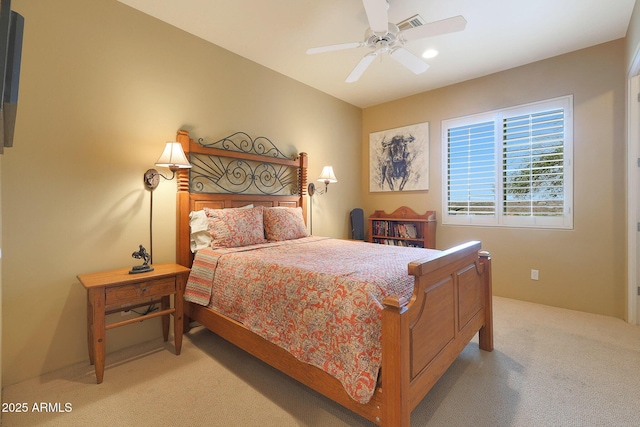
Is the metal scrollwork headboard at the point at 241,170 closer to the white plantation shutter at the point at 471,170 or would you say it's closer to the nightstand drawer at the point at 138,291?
the nightstand drawer at the point at 138,291

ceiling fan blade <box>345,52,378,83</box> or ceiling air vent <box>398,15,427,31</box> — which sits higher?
ceiling air vent <box>398,15,427,31</box>

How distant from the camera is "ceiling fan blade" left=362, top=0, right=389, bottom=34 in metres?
1.81

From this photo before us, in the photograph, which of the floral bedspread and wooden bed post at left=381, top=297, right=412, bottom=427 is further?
the floral bedspread

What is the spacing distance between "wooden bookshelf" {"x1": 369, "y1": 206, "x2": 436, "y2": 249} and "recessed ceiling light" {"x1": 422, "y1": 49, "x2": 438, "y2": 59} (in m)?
1.98

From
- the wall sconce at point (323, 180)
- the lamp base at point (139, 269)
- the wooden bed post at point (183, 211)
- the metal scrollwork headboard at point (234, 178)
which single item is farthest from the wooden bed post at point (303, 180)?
the lamp base at point (139, 269)

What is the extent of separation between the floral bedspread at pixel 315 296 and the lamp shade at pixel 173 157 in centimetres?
78

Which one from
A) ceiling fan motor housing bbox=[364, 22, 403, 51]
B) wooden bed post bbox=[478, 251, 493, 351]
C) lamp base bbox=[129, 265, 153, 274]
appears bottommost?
wooden bed post bbox=[478, 251, 493, 351]

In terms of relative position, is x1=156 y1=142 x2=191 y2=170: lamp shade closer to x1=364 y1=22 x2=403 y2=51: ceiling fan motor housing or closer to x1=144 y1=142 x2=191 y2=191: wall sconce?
x1=144 y1=142 x2=191 y2=191: wall sconce

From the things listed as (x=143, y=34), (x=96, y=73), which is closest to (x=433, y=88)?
(x=143, y=34)

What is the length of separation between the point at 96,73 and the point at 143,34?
562 millimetres

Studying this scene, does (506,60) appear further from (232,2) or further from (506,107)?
(232,2)

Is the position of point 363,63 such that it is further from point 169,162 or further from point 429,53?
point 169,162

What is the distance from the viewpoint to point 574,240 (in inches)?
125

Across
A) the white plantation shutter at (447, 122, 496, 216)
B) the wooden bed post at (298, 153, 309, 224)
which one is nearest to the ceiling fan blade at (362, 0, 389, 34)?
the wooden bed post at (298, 153, 309, 224)
